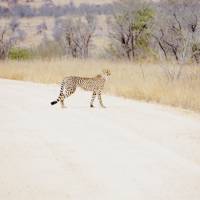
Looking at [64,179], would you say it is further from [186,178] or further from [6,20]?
[6,20]

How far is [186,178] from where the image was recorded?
7.01 meters

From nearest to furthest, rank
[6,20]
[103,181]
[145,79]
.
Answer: [103,181] → [145,79] → [6,20]

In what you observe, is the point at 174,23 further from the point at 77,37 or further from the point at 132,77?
the point at 77,37

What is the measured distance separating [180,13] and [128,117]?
16881 millimetres

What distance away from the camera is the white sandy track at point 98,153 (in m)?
6.57

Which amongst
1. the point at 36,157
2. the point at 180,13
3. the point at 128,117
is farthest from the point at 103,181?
the point at 180,13

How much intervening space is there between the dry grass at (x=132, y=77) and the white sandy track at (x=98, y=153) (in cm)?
136

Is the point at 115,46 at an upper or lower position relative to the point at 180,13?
lower

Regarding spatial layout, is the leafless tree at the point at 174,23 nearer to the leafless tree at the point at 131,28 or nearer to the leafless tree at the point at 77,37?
the leafless tree at the point at 131,28

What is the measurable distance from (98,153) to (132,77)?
10.4m

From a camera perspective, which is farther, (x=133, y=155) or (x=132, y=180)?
(x=133, y=155)

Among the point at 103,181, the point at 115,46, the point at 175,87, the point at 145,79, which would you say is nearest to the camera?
the point at 103,181

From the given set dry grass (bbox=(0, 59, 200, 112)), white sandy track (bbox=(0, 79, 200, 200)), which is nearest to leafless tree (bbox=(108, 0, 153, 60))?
dry grass (bbox=(0, 59, 200, 112))

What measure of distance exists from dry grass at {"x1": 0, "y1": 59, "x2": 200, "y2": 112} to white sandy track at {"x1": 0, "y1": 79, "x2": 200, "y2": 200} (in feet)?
4.46
